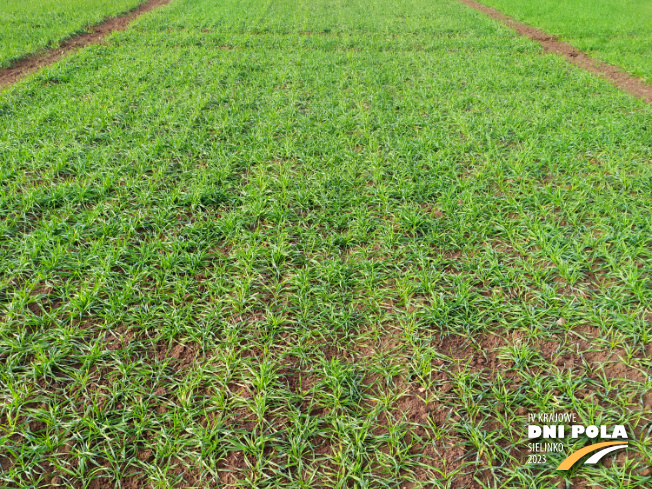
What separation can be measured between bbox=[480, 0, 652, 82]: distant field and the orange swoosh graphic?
401 inches

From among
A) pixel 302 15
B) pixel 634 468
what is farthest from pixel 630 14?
pixel 634 468

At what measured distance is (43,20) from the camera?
1250 centimetres

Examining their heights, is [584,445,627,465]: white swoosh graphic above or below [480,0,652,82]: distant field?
below

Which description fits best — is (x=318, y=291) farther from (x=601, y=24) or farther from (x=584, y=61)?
(x=601, y=24)

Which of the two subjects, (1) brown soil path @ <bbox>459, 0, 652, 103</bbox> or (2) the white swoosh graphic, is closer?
(2) the white swoosh graphic

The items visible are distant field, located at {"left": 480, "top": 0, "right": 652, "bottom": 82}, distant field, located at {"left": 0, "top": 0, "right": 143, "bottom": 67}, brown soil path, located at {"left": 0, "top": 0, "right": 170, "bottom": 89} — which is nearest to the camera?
brown soil path, located at {"left": 0, "top": 0, "right": 170, "bottom": 89}

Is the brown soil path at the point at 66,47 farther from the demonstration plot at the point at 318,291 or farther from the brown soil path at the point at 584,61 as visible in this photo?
the brown soil path at the point at 584,61

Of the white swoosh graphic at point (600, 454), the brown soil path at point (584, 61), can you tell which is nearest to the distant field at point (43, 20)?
the white swoosh graphic at point (600, 454)

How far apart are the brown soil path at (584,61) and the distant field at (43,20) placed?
→ 1438 centimetres

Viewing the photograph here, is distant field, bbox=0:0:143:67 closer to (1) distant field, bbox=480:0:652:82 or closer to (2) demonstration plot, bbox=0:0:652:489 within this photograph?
(2) demonstration plot, bbox=0:0:652:489

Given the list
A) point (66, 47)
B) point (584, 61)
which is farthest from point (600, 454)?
point (66, 47)

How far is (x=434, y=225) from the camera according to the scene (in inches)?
171

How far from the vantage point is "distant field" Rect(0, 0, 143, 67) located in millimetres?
10266

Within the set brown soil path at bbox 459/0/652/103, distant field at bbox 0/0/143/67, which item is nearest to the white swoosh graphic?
brown soil path at bbox 459/0/652/103
